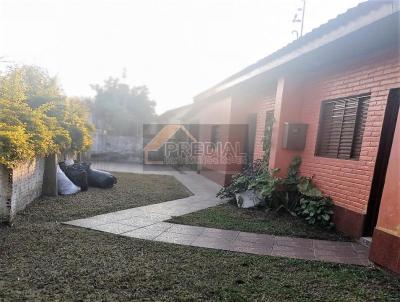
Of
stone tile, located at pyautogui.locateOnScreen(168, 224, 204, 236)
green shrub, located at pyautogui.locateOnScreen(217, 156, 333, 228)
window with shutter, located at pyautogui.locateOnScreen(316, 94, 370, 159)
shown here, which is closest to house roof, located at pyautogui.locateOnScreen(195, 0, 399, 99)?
window with shutter, located at pyautogui.locateOnScreen(316, 94, 370, 159)

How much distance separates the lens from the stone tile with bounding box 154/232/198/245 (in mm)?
4161

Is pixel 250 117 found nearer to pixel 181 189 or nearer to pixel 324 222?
pixel 181 189

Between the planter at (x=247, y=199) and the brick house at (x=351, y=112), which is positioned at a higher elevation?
the brick house at (x=351, y=112)

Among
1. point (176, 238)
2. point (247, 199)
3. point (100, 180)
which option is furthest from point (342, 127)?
point (100, 180)

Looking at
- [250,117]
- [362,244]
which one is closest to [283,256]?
[362,244]

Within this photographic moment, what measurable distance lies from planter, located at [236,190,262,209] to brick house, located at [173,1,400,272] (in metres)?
0.82

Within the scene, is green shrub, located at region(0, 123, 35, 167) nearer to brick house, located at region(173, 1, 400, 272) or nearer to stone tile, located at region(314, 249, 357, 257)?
stone tile, located at region(314, 249, 357, 257)

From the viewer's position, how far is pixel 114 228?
4.58 meters

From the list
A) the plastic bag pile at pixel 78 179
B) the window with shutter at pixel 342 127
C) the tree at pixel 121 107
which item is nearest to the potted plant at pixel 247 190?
the window with shutter at pixel 342 127

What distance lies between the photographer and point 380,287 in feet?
9.93

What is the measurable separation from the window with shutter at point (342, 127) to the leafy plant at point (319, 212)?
2.84 feet

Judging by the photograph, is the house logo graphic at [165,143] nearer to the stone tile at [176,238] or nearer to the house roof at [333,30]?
the house roof at [333,30]

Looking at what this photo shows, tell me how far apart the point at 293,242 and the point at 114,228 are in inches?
106

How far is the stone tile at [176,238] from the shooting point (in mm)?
4161
